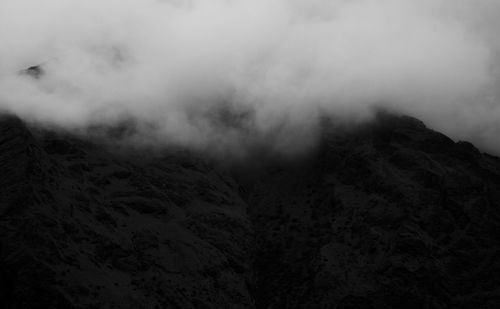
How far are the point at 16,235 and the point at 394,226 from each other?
88847 mm

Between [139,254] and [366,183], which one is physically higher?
[366,183]

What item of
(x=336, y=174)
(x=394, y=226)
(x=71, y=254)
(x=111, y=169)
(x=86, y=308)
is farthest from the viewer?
(x=336, y=174)

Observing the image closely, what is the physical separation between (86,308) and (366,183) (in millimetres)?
87128

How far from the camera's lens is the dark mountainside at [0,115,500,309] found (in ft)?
459

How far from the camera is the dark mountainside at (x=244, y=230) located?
140 metres

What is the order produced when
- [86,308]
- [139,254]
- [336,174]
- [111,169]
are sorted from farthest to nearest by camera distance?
[336,174], [111,169], [139,254], [86,308]

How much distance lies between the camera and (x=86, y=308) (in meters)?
129

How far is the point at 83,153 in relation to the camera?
181m

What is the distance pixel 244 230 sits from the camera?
587ft

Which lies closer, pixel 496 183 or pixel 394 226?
pixel 394 226

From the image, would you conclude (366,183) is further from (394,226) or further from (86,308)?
(86,308)

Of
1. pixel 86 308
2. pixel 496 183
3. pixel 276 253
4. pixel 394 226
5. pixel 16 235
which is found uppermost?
pixel 496 183

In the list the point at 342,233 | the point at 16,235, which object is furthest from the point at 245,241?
the point at 16,235

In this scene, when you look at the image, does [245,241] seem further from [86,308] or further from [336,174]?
[86,308]
